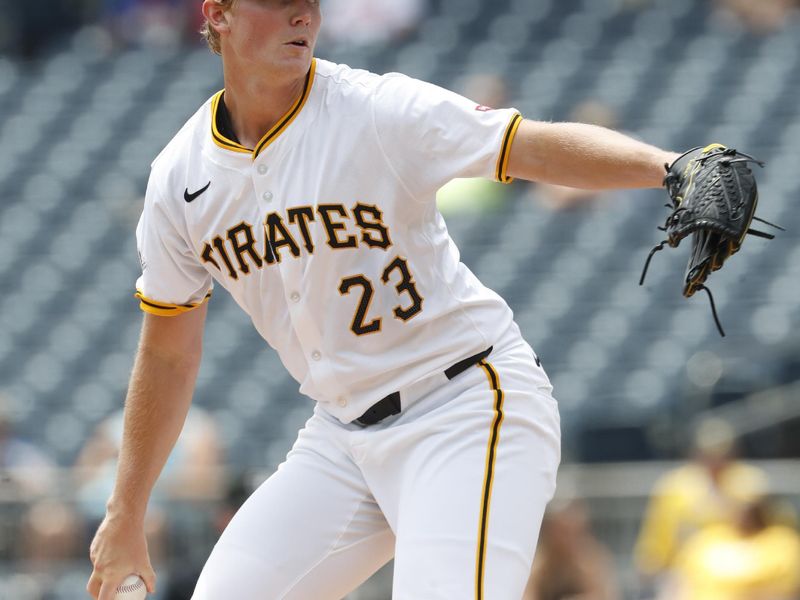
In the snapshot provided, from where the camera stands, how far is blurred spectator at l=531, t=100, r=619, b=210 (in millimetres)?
10672

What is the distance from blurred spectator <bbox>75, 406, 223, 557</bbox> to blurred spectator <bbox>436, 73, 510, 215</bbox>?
2.97 metres

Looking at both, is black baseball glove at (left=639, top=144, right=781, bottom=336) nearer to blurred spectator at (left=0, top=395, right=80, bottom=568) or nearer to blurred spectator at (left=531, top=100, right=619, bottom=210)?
blurred spectator at (left=0, top=395, right=80, bottom=568)

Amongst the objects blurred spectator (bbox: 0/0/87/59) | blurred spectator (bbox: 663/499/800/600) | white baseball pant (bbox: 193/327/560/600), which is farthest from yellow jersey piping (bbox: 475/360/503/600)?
blurred spectator (bbox: 0/0/87/59)

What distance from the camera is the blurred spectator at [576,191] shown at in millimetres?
10672

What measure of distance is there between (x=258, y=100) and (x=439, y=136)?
1.67ft

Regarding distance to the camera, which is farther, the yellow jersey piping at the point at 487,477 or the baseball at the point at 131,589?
the baseball at the point at 131,589

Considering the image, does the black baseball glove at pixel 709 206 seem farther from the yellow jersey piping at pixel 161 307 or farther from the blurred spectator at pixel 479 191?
the blurred spectator at pixel 479 191

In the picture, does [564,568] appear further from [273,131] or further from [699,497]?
[273,131]

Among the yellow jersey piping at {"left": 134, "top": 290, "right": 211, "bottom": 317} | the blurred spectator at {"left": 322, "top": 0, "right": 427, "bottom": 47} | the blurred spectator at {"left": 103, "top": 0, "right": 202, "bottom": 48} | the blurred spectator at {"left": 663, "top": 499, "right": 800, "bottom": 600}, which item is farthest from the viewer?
the blurred spectator at {"left": 103, "top": 0, "right": 202, "bottom": 48}

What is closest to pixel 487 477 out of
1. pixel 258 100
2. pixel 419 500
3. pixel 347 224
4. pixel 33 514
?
pixel 419 500

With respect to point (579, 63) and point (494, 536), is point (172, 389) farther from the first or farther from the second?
point (579, 63)

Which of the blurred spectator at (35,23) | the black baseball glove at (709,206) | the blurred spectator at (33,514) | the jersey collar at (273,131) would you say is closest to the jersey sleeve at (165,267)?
the jersey collar at (273,131)

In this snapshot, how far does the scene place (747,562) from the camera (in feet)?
22.7

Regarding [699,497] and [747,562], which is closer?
[747,562]
